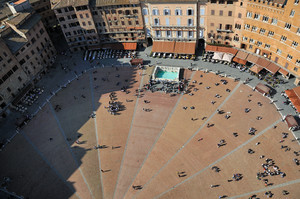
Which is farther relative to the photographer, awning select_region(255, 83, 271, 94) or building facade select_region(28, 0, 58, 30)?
building facade select_region(28, 0, 58, 30)

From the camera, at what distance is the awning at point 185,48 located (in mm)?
84688

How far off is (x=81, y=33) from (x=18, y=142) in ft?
155

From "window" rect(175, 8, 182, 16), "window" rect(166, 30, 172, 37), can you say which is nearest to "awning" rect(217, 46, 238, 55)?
"window" rect(166, 30, 172, 37)

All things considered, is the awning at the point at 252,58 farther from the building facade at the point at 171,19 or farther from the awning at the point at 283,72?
the building facade at the point at 171,19

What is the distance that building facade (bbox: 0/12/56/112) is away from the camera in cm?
7531

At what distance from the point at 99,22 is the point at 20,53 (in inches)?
1184

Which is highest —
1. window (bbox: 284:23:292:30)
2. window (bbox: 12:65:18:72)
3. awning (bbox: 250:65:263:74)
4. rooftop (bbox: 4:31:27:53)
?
rooftop (bbox: 4:31:27:53)

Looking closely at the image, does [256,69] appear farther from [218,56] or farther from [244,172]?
[244,172]

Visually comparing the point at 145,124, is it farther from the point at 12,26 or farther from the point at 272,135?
the point at 12,26

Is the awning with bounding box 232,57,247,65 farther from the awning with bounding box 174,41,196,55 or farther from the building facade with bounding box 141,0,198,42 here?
the building facade with bounding box 141,0,198,42

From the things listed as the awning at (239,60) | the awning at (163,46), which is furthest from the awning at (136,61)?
the awning at (239,60)

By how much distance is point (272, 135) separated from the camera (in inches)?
2393

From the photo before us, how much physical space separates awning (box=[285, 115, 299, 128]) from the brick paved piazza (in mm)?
2139

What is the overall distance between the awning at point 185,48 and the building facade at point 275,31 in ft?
57.1
